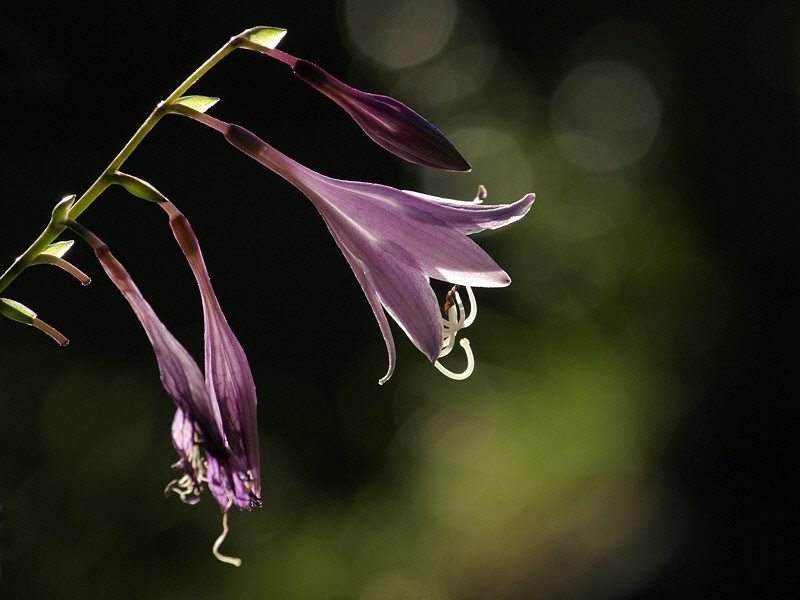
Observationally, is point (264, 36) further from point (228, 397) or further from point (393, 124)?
point (228, 397)

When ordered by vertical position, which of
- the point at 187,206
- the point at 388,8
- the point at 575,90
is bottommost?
the point at 187,206

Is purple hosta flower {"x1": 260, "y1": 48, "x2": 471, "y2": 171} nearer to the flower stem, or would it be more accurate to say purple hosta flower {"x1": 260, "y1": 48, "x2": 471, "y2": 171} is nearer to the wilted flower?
the flower stem

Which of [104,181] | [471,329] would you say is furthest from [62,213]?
[471,329]

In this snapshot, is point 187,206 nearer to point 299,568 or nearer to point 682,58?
point 299,568

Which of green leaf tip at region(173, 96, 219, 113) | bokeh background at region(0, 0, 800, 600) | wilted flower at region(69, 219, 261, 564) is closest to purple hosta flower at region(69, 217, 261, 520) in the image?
wilted flower at region(69, 219, 261, 564)

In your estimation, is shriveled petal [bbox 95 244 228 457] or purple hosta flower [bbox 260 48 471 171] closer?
shriveled petal [bbox 95 244 228 457]

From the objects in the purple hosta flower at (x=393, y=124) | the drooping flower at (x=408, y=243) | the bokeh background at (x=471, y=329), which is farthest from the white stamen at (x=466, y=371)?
the bokeh background at (x=471, y=329)

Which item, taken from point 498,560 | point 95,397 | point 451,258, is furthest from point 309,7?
point 451,258
